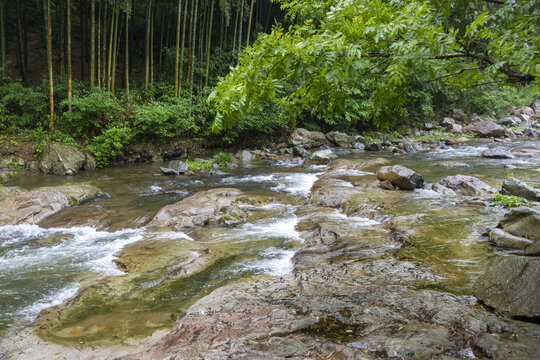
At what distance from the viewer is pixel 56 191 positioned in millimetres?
9484

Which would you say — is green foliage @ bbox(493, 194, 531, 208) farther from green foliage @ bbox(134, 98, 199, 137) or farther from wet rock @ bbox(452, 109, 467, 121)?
wet rock @ bbox(452, 109, 467, 121)

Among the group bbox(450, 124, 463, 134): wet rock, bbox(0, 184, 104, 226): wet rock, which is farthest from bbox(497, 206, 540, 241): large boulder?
bbox(450, 124, 463, 134): wet rock

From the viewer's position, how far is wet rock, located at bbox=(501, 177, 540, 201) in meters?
7.95

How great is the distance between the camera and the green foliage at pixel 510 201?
24.6 ft

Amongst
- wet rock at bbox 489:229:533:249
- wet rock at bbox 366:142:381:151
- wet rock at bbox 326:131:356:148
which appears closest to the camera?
wet rock at bbox 489:229:533:249

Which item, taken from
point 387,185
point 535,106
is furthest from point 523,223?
point 535,106

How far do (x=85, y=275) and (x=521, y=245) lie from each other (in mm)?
6827

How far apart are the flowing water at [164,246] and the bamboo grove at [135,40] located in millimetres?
11713

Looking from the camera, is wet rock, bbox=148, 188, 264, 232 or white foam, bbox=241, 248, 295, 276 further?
wet rock, bbox=148, 188, 264, 232

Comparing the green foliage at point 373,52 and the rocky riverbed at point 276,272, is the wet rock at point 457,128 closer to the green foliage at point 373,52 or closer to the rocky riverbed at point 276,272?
the rocky riverbed at point 276,272

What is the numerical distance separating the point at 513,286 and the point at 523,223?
2570 mm

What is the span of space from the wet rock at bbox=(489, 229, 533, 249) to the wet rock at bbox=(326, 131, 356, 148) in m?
15.7

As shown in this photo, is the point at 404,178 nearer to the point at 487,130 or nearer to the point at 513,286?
the point at 513,286

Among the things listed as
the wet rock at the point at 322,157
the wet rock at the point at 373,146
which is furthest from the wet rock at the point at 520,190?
the wet rock at the point at 373,146
